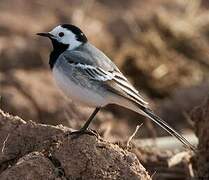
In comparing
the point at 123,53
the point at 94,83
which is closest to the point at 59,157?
the point at 94,83

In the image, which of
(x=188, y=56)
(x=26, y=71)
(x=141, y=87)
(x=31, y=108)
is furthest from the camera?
(x=188, y=56)

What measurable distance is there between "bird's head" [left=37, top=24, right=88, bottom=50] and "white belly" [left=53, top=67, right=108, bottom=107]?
468 millimetres

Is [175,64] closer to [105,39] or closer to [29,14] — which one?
[105,39]

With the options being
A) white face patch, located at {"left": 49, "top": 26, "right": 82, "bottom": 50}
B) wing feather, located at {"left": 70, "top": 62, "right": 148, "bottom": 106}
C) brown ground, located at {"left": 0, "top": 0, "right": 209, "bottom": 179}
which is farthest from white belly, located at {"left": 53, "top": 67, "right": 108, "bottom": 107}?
brown ground, located at {"left": 0, "top": 0, "right": 209, "bottom": 179}

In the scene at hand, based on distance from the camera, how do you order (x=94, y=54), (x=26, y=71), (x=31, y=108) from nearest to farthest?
1. (x=94, y=54)
2. (x=31, y=108)
3. (x=26, y=71)

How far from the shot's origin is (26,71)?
1120cm

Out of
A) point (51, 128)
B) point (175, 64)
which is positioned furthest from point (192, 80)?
point (51, 128)

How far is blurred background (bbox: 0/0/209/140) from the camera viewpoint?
10.1 m

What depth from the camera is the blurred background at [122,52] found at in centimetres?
1015

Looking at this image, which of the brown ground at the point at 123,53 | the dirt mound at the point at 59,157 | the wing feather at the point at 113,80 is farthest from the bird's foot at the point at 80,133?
the brown ground at the point at 123,53

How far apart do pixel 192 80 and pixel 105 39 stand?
1.46 m

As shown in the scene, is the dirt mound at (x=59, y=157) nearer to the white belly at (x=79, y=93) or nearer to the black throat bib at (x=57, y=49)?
the white belly at (x=79, y=93)

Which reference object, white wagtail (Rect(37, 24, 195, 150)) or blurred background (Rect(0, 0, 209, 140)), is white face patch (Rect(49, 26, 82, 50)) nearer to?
white wagtail (Rect(37, 24, 195, 150))

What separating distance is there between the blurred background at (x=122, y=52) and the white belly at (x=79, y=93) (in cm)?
252
